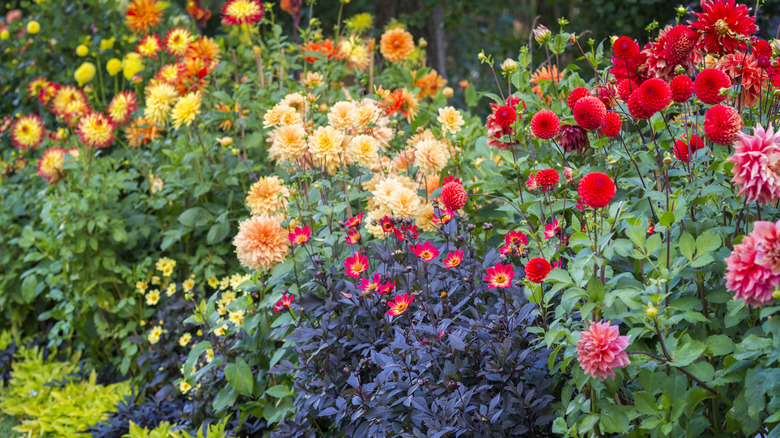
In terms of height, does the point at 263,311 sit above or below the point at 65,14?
below

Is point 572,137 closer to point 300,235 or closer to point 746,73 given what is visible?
point 746,73

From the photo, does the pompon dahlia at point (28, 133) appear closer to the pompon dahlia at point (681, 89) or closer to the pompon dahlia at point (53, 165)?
the pompon dahlia at point (53, 165)

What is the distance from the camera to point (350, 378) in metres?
1.59

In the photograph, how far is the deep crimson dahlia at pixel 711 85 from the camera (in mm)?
1290

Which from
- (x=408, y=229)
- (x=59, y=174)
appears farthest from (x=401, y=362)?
(x=59, y=174)

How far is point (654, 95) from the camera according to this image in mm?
1267

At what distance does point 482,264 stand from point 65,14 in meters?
3.96

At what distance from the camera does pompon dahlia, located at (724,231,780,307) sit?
0.96m

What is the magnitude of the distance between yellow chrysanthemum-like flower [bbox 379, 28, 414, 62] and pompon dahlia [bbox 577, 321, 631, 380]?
7.67 ft

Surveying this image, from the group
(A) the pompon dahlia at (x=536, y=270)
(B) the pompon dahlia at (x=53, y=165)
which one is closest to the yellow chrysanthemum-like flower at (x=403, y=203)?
(A) the pompon dahlia at (x=536, y=270)

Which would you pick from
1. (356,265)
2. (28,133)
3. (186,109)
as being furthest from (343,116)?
(28,133)

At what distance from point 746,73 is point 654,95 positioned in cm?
45

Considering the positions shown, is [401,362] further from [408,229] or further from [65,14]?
[65,14]

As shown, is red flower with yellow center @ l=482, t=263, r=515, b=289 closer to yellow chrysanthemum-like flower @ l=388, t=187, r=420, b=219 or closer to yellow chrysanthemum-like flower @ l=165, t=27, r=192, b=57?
yellow chrysanthemum-like flower @ l=388, t=187, r=420, b=219
